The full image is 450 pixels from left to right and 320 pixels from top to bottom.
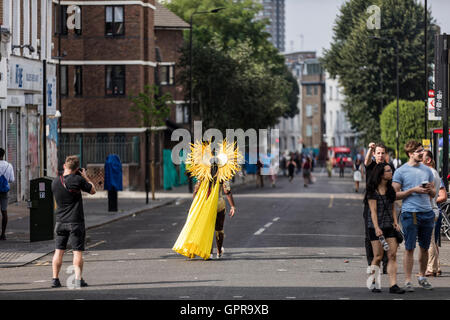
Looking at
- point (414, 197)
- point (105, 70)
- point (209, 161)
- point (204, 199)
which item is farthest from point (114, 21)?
point (414, 197)

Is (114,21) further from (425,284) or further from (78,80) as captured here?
(425,284)

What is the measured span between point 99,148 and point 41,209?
27435 mm

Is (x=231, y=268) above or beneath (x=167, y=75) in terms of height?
beneath

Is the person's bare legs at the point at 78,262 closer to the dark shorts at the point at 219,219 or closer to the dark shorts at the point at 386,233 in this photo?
the dark shorts at the point at 386,233

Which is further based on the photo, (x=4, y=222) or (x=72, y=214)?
(x=4, y=222)

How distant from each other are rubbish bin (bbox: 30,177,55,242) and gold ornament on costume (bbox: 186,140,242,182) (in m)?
4.43

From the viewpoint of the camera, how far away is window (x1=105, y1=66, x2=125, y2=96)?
51.2m

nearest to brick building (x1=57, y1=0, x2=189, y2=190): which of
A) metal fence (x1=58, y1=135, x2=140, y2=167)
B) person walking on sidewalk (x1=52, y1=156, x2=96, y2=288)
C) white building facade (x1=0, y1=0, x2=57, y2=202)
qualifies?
metal fence (x1=58, y1=135, x2=140, y2=167)

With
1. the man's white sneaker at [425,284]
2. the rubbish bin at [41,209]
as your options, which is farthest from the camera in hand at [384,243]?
the rubbish bin at [41,209]

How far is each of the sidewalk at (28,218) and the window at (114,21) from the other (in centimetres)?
813

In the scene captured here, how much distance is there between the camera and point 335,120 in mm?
136625

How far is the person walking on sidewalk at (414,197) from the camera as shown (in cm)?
1341

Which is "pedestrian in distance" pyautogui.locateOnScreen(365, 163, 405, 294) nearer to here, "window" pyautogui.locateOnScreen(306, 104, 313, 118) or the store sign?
the store sign

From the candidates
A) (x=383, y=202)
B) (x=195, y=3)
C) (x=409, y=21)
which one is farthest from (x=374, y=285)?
(x=195, y=3)
